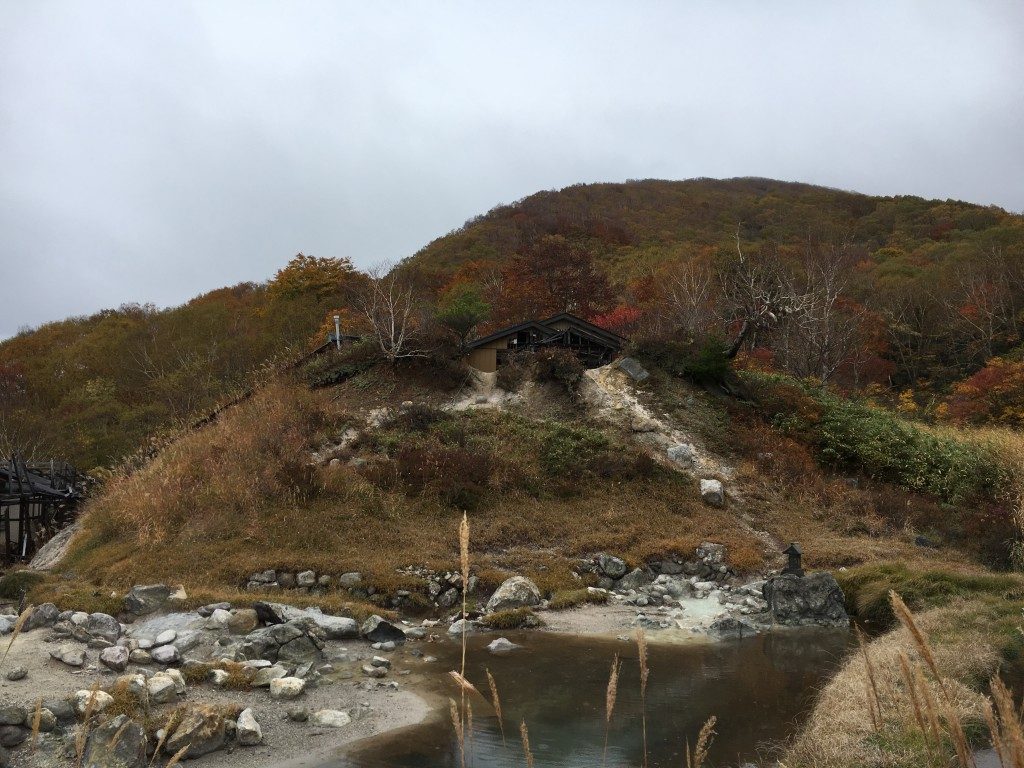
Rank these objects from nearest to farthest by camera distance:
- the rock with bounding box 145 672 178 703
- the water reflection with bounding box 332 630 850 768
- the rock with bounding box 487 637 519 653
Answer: the water reflection with bounding box 332 630 850 768 < the rock with bounding box 145 672 178 703 < the rock with bounding box 487 637 519 653

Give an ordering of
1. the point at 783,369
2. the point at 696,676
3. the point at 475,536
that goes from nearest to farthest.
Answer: the point at 696,676
the point at 475,536
the point at 783,369

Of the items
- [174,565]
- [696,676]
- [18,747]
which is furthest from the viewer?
[174,565]

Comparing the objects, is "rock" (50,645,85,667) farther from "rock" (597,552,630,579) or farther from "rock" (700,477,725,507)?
"rock" (700,477,725,507)

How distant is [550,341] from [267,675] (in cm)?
2010

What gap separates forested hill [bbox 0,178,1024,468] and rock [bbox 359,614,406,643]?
1532cm

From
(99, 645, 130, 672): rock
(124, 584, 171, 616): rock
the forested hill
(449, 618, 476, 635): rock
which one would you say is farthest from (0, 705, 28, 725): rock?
the forested hill

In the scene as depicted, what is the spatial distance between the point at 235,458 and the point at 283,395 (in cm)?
487

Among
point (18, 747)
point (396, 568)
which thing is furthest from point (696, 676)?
point (18, 747)

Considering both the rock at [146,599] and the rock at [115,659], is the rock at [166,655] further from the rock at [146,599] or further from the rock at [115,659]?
the rock at [146,599]

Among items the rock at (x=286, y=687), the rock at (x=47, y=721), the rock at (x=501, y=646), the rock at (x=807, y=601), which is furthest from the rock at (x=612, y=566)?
the rock at (x=47, y=721)

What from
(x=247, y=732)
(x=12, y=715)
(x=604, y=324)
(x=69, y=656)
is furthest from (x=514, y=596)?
(x=604, y=324)

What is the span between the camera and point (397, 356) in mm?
27938

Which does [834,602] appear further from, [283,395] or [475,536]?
[283,395]

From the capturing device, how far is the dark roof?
29594mm
